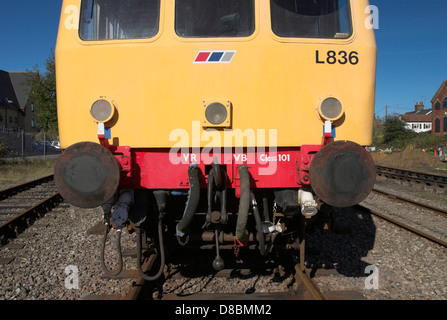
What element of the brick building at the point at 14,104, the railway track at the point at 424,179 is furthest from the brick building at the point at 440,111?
the brick building at the point at 14,104

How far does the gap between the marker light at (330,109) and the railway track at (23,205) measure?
5.51 metres

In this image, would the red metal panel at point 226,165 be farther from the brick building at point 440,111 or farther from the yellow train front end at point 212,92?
the brick building at point 440,111

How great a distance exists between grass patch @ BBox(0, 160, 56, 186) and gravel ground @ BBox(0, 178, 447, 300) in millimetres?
9021

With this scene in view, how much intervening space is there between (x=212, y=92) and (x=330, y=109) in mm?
1069

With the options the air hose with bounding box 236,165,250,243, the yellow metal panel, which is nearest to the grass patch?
the yellow metal panel

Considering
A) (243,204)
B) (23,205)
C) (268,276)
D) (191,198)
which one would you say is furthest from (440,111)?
(191,198)

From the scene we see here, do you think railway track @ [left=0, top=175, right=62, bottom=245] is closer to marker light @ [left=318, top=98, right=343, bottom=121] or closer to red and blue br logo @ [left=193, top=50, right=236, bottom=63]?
red and blue br logo @ [left=193, top=50, right=236, bottom=63]

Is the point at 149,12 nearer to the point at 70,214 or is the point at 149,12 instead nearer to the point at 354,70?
the point at 354,70

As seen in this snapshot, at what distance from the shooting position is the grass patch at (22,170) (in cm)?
1450

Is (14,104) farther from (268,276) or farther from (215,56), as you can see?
(215,56)

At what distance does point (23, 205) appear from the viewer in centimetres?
845

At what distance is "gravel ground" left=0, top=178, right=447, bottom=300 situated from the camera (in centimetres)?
409

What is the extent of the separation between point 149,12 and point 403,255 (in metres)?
4.87
